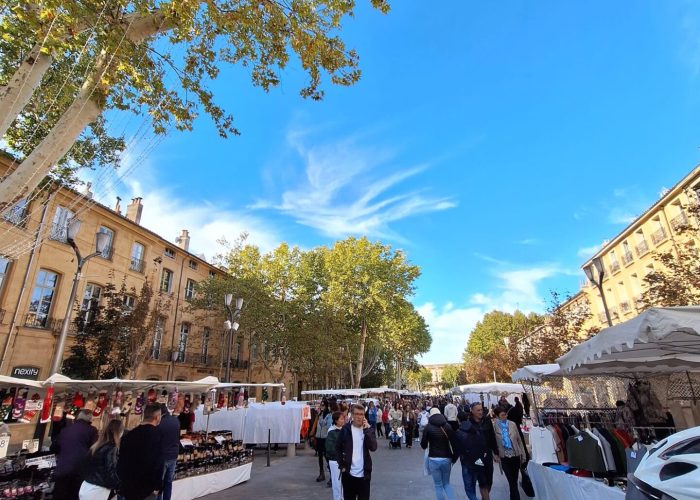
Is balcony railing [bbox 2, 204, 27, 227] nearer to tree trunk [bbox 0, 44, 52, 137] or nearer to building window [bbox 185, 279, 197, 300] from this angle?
tree trunk [bbox 0, 44, 52, 137]

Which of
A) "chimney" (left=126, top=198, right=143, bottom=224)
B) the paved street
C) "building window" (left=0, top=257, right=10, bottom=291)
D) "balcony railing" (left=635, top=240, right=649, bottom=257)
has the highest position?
"chimney" (left=126, top=198, right=143, bottom=224)

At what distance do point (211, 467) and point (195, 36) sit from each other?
8627 mm

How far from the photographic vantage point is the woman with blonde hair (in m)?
4.45

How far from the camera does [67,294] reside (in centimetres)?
1844

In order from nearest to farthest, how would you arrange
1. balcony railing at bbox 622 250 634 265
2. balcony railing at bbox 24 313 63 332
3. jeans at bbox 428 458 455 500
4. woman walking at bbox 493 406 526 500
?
jeans at bbox 428 458 455 500, woman walking at bbox 493 406 526 500, balcony railing at bbox 24 313 63 332, balcony railing at bbox 622 250 634 265

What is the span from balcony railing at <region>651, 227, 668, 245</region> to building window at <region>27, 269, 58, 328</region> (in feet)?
111

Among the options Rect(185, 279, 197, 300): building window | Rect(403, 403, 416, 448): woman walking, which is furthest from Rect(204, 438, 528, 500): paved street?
Rect(185, 279, 197, 300): building window

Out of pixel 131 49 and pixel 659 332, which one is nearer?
pixel 659 332

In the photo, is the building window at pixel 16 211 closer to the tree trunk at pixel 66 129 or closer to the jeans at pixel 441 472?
the tree trunk at pixel 66 129

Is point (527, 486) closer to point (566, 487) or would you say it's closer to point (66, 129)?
point (566, 487)

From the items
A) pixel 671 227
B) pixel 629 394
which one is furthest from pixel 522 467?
pixel 671 227

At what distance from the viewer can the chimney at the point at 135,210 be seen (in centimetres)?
2570

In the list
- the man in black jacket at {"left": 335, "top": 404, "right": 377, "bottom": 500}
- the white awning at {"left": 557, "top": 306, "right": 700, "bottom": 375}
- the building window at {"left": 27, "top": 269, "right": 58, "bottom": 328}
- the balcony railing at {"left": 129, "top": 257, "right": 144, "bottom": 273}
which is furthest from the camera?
the balcony railing at {"left": 129, "top": 257, "right": 144, "bottom": 273}

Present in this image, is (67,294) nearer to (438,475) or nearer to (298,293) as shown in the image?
(298,293)
